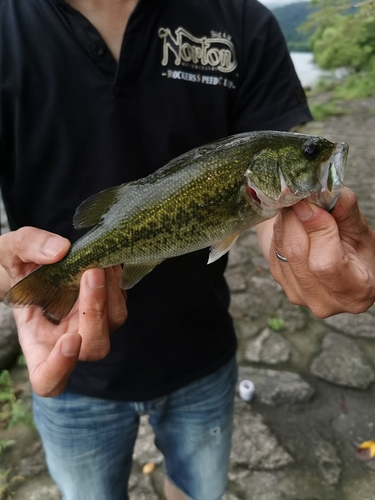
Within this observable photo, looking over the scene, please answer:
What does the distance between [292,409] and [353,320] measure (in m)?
1.36

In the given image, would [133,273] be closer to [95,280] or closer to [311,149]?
[95,280]

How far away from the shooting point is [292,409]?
3.48 m

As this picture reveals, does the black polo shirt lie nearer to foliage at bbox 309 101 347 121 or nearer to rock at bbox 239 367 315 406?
rock at bbox 239 367 315 406

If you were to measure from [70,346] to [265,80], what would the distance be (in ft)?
5.18

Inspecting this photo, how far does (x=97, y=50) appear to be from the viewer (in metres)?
1.68

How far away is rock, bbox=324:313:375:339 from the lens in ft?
13.6

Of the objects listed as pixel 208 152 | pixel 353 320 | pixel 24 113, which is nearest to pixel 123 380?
pixel 208 152

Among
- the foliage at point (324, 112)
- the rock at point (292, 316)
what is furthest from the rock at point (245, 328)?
the foliage at point (324, 112)

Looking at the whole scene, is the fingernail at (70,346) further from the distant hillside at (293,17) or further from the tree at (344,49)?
the tree at (344,49)

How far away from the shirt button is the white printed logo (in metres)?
0.28

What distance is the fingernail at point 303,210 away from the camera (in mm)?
1398

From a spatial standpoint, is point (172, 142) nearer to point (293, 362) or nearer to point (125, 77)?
point (125, 77)

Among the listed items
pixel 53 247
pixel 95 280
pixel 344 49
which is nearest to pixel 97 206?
pixel 53 247

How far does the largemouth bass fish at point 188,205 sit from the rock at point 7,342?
2.70 metres
